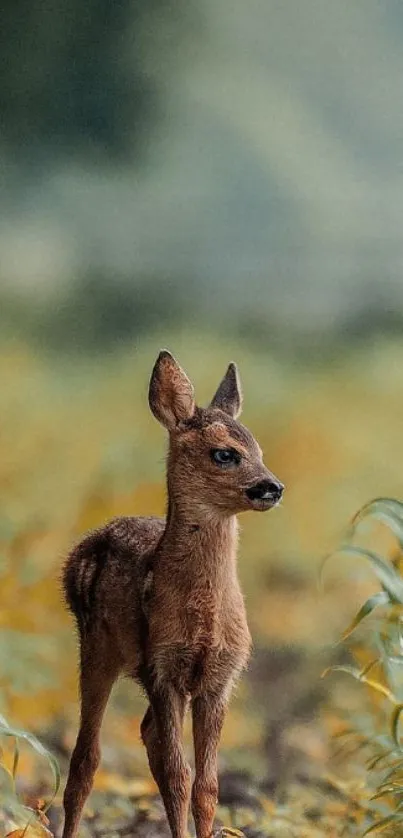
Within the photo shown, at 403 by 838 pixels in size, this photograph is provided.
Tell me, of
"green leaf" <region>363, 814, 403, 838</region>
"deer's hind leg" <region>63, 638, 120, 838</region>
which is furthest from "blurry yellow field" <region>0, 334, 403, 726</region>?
"green leaf" <region>363, 814, 403, 838</region>

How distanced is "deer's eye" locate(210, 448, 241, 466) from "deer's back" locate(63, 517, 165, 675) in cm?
18

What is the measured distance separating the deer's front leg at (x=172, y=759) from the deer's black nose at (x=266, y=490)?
1.01 ft

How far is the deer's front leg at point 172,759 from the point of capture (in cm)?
176

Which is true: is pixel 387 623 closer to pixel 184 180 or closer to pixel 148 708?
pixel 148 708

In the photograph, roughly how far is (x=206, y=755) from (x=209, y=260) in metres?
0.81

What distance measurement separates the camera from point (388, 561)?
2.00m

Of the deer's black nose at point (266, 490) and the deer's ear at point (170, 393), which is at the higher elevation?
the deer's ear at point (170, 393)

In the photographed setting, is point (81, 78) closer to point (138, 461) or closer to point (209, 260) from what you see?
point (209, 260)

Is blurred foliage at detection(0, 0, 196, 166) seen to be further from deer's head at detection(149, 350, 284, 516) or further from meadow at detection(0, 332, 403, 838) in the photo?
deer's head at detection(149, 350, 284, 516)

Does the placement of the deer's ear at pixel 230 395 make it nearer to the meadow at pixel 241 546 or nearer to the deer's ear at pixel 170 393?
the deer's ear at pixel 170 393

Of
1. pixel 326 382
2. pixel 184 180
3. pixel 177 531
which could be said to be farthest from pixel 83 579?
pixel 184 180

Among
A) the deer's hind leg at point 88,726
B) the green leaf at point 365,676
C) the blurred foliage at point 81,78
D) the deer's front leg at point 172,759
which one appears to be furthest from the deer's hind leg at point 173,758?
the blurred foliage at point 81,78

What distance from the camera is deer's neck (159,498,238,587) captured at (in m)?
1.78

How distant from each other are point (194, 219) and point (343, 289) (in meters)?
0.28
